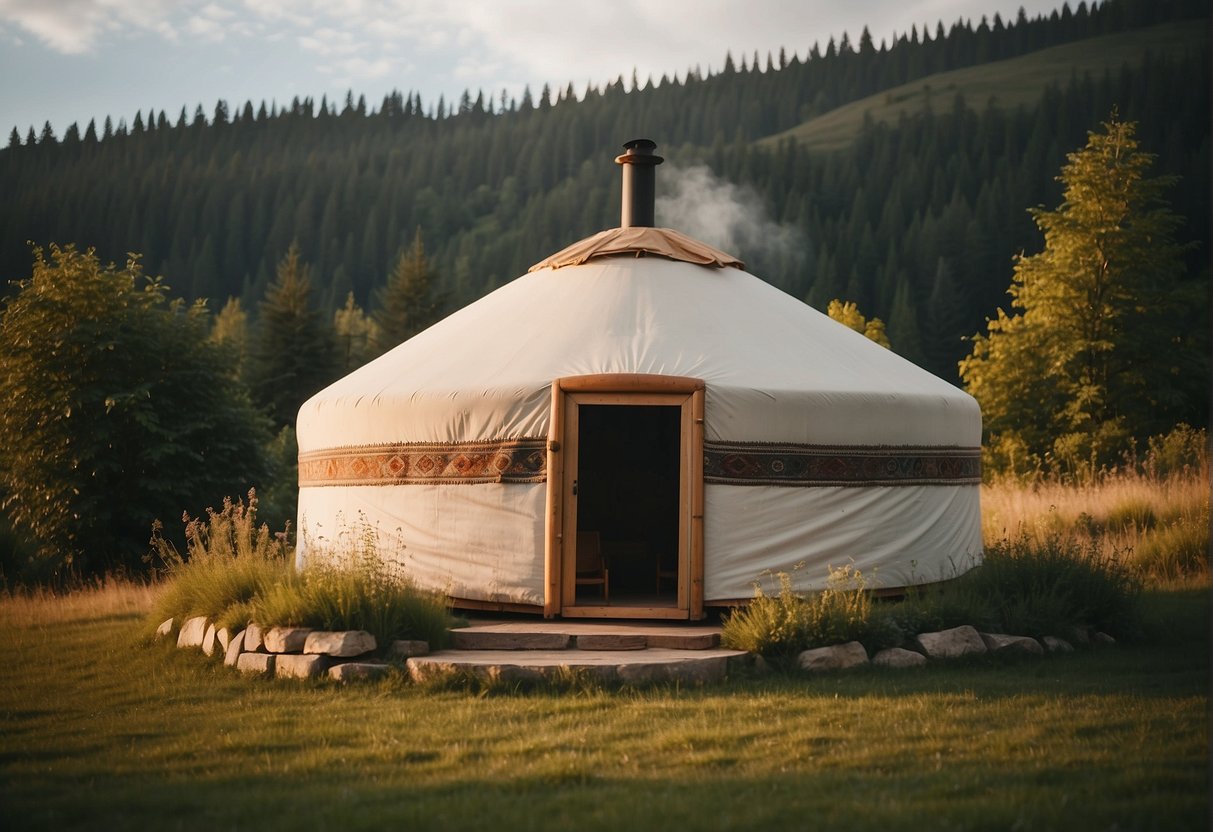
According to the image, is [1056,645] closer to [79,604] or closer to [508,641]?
[508,641]

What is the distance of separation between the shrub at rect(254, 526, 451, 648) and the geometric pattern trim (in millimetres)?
817

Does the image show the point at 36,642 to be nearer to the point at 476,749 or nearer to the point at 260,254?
the point at 476,749

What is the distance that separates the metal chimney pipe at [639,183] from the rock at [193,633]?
4033 millimetres

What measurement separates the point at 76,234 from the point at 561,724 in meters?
56.9

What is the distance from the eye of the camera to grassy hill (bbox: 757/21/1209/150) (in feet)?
201

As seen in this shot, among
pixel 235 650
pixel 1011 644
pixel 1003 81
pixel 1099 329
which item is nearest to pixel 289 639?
pixel 235 650

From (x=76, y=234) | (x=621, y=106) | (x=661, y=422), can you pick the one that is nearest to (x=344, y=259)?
(x=76, y=234)

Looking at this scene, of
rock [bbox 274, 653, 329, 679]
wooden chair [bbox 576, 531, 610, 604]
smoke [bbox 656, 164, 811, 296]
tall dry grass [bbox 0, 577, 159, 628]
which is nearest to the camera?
rock [bbox 274, 653, 329, 679]

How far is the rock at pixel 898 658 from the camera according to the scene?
226 inches

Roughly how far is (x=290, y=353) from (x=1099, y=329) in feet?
56.1

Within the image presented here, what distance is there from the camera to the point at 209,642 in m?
6.35

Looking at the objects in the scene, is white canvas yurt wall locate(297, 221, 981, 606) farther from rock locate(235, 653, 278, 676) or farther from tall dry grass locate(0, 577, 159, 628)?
tall dry grass locate(0, 577, 159, 628)

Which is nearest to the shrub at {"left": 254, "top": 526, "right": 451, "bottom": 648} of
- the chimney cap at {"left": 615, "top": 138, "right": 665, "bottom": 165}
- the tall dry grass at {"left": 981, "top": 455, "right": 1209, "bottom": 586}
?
the chimney cap at {"left": 615, "top": 138, "right": 665, "bottom": 165}

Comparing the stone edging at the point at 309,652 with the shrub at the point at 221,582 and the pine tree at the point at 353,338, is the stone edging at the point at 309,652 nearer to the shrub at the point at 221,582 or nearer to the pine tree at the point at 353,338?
the shrub at the point at 221,582
